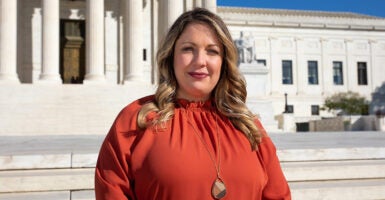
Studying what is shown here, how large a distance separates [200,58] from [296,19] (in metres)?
56.5

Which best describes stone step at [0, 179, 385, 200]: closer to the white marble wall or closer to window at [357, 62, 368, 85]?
the white marble wall

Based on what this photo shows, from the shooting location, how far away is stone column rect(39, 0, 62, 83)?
26.0 metres

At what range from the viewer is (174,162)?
225cm

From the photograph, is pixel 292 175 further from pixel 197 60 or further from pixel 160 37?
pixel 160 37

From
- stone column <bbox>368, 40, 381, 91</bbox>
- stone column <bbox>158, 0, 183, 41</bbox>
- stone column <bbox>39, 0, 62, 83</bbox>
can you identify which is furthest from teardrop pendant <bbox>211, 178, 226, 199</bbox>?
stone column <bbox>368, 40, 381, 91</bbox>

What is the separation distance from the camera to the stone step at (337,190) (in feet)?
18.1

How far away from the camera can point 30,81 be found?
3197 centimetres

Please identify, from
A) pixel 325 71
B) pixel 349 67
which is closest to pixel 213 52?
Result: pixel 325 71

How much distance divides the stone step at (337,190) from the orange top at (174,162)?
130 inches

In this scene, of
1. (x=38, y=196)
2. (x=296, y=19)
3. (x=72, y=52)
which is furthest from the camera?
(x=296, y=19)

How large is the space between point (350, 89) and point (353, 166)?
178 feet

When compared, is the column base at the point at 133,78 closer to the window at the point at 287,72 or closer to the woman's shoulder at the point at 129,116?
the woman's shoulder at the point at 129,116

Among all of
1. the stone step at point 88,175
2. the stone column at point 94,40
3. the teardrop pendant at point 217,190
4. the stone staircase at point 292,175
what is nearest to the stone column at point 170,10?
the stone column at point 94,40

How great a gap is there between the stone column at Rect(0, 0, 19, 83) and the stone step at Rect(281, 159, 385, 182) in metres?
23.0
